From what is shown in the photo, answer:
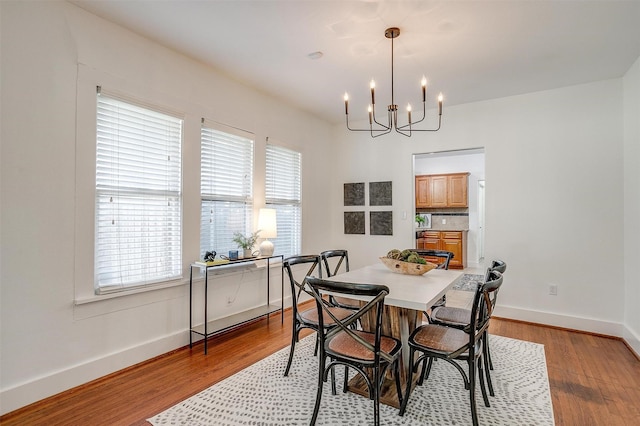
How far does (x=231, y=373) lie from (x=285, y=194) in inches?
93.6

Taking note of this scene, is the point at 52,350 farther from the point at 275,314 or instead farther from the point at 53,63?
the point at 275,314

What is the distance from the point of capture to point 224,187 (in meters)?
3.54

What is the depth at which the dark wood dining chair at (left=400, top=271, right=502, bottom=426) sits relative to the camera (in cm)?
188

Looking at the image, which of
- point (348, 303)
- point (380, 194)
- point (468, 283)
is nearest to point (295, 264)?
point (348, 303)

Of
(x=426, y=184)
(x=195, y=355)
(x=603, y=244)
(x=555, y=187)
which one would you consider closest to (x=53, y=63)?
(x=195, y=355)

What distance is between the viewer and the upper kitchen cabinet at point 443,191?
7801 millimetres

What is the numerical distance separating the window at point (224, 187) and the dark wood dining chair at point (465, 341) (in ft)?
7.23

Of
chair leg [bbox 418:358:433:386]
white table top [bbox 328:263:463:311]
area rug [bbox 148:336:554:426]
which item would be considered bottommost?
area rug [bbox 148:336:554:426]

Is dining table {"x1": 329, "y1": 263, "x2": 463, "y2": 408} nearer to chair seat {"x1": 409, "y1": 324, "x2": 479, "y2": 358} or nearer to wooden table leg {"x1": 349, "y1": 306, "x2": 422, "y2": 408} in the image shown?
wooden table leg {"x1": 349, "y1": 306, "x2": 422, "y2": 408}

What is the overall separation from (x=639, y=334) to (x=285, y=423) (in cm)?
330

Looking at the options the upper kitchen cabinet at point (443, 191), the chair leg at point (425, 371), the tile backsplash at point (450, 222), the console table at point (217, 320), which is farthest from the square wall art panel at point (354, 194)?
the tile backsplash at point (450, 222)

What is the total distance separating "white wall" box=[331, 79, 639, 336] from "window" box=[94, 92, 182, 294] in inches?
135

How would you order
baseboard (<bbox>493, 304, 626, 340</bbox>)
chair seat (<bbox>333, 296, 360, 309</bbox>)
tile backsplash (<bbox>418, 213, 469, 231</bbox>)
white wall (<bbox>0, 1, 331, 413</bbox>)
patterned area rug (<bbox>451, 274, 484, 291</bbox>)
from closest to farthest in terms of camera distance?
1. white wall (<bbox>0, 1, 331, 413</bbox>)
2. chair seat (<bbox>333, 296, 360, 309</bbox>)
3. baseboard (<bbox>493, 304, 626, 340</bbox>)
4. patterned area rug (<bbox>451, 274, 484, 291</bbox>)
5. tile backsplash (<bbox>418, 213, 469, 231</bbox>)

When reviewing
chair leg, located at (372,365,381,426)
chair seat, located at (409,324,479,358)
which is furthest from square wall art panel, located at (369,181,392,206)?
chair leg, located at (372,365,381,426)
